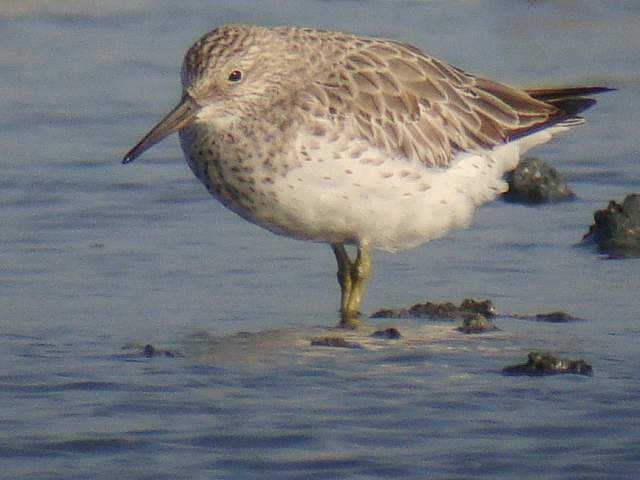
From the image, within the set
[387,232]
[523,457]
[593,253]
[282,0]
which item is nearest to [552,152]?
[593,253]

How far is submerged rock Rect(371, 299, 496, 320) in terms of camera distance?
946 cm

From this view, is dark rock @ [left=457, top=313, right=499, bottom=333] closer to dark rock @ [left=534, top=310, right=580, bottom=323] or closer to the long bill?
dark rock @ [left=534, top=310, right=580, bottom=323]

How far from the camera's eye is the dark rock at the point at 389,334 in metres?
9.22

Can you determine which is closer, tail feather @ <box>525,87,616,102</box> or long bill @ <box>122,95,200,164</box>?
long bill @ <box>122,95,200,164</box>

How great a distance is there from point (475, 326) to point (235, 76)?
Answer: 1.87m

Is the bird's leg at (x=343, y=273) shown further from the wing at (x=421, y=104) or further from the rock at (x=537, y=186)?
the rock at (x=537, y=186)

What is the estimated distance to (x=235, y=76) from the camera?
9.63m

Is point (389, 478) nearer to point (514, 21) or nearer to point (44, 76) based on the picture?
point (44, 76)

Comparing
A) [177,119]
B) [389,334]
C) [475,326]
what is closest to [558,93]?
[475,326]

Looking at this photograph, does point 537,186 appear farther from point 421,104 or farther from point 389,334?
point 389,334

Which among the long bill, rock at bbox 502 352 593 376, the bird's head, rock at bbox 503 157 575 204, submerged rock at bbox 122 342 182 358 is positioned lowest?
submerged rock at bbox 122 342 182 358

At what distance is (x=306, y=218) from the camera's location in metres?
9.41

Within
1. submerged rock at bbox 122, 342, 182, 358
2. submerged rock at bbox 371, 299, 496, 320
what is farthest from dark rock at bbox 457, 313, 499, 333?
submerged rock at bbox 122, 342, 182, 358

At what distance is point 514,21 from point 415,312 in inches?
280
